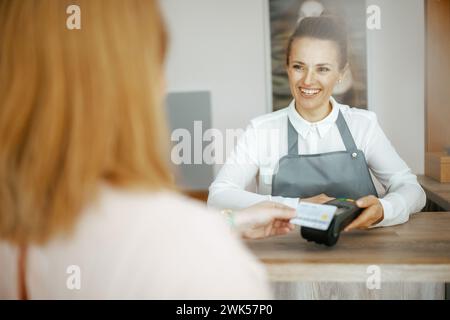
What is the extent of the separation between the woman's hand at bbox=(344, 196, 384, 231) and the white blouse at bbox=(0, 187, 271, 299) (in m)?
0.37

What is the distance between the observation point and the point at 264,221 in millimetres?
816

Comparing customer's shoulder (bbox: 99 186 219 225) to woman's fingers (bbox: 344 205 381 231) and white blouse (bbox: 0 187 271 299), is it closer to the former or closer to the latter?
white blouse (bbox: 0 187 271 299)

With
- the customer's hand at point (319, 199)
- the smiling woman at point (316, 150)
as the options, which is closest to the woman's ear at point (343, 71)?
the smiling woman at point (316, 150)

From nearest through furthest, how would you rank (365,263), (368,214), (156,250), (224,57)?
1. (156,250)
2. (365,263)
3. (368,214)
4. (224,57)

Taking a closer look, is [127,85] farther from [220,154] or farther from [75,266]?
[220,154]

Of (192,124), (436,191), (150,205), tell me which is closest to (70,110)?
(150,205)

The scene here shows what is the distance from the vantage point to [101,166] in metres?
0.47

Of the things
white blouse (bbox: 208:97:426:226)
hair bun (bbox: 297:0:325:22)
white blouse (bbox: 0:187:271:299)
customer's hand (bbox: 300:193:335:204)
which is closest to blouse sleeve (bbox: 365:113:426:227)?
white blouse (bbox: 208:97:426:226)

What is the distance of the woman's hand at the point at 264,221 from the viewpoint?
807 millimetres

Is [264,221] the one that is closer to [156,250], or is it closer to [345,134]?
[345,134]

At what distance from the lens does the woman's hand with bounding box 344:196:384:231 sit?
795mm

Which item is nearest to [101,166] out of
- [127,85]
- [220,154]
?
[127,85]

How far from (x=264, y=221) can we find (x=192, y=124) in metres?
0.23

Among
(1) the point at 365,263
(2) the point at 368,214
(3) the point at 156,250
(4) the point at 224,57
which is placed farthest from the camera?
(4) the point at 224,57
